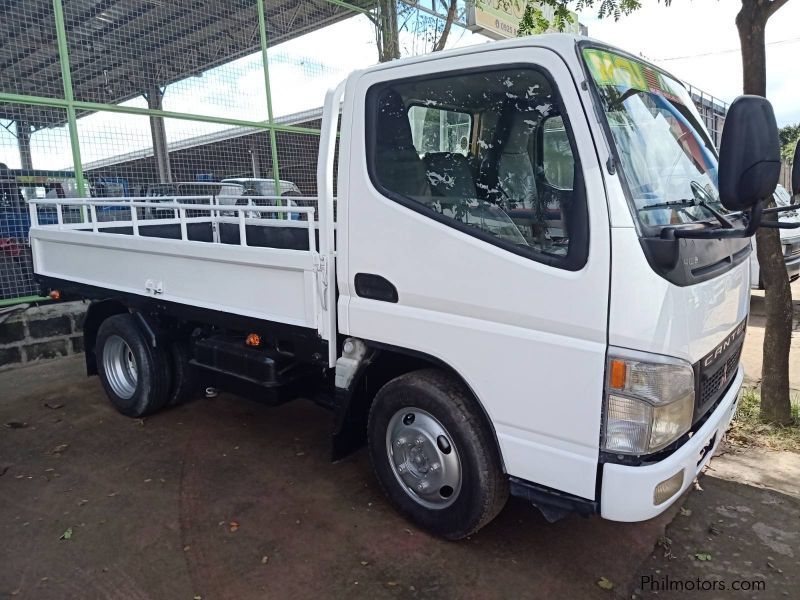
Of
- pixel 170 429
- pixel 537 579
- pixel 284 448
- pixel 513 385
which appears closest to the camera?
pixel 513 385

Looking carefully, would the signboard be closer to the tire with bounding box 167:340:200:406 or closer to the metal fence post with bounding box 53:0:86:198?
the metal fence post with bounding box 53:0:86:198

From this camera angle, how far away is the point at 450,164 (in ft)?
8.82

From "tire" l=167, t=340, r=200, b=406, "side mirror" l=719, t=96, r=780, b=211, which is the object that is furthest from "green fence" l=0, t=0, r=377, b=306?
"side mirror" l=719, t=96, r=780, b=211

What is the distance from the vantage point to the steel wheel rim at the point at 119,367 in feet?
15.0

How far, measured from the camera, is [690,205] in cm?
239

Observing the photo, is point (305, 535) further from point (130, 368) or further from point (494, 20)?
point (494, 20)

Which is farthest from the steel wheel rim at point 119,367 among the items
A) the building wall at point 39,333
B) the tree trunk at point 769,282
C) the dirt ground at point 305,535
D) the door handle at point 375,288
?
the tree trunk at point 769,282

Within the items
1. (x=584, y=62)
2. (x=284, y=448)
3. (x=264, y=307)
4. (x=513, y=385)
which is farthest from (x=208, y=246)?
(x=584, y=62)

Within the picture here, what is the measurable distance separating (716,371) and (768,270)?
2.07 meters

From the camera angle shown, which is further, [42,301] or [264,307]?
[42,301]

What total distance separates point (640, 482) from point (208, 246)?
2.65 meters

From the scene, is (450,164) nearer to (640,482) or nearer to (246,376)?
(640,482)

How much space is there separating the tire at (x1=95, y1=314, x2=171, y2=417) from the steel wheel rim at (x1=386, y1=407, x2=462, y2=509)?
2263mm

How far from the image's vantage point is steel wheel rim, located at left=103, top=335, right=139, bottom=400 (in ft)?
15.0
